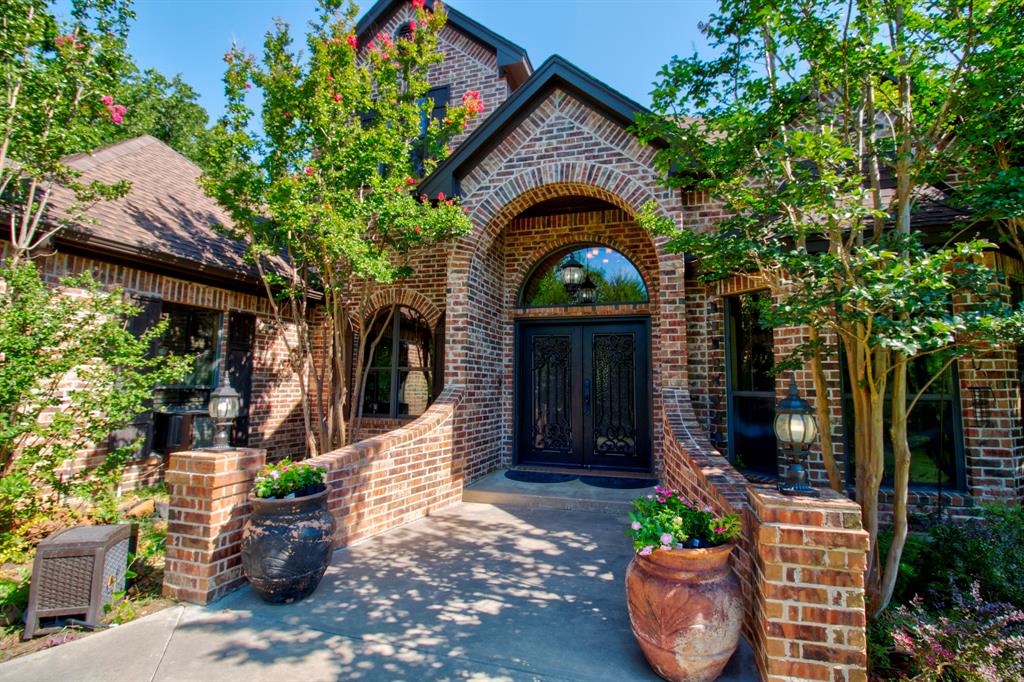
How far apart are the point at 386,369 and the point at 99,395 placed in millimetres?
3906

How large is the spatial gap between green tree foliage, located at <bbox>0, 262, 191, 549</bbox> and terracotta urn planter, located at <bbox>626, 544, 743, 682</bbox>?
4361mm

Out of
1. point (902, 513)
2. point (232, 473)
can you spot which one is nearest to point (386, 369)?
point (232, 473)

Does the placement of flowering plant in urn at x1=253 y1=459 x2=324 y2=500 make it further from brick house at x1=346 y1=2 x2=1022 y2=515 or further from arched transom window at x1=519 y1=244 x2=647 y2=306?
arched transom window at x1=519 y1=244 x2=647 y2=306

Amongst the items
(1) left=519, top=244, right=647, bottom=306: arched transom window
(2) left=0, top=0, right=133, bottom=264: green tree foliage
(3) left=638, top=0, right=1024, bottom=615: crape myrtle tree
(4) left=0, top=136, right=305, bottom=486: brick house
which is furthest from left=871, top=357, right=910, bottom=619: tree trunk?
(2) left=0, top=0, right=133, bottom=264: green tree foliage

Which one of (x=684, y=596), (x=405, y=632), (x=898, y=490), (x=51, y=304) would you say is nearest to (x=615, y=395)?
(x=898, y=490)

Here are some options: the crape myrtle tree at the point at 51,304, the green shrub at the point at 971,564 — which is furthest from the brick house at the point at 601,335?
the crape myrtle tree at the point at 51,304

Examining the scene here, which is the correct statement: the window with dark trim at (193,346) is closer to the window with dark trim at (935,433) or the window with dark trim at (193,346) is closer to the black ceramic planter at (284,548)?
the black ceramic planter at (284,548)

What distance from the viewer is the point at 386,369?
25.5 ft

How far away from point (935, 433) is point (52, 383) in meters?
8.28

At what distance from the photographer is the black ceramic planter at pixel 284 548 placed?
3.15 meters

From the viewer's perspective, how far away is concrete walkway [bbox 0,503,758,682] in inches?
99.6

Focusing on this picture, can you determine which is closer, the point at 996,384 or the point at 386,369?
the point at 996,384

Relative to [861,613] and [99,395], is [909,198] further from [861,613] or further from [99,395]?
[99,395]

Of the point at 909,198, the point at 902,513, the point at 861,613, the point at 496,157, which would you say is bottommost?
the point at 861,613
